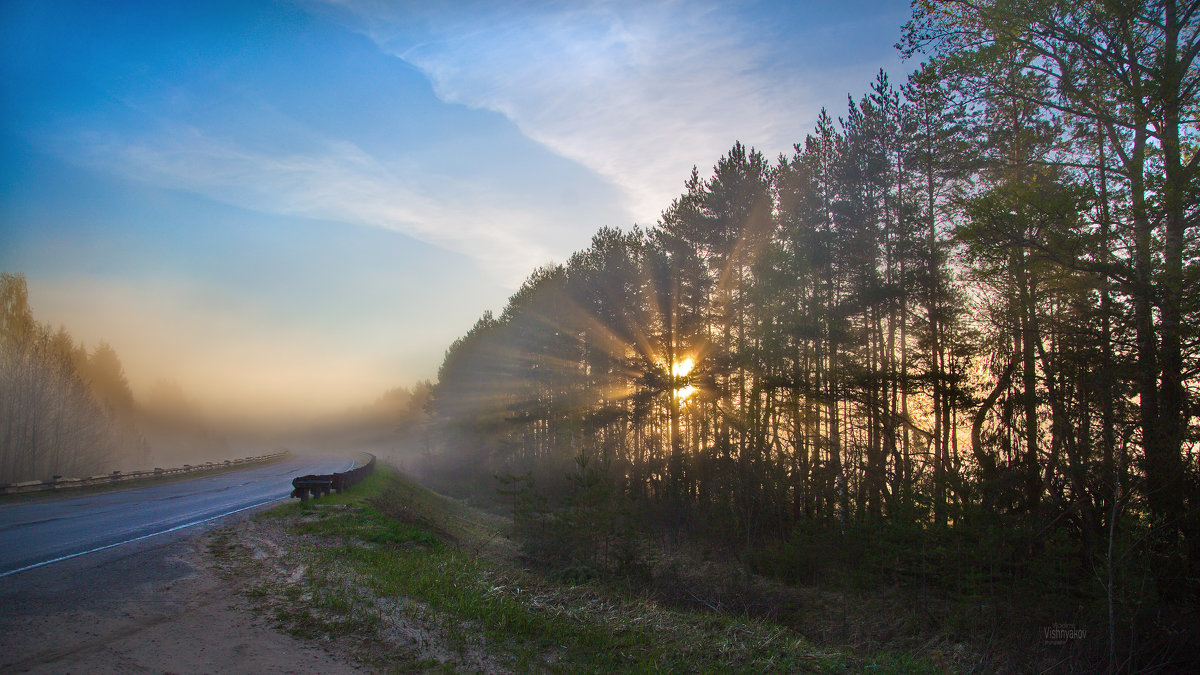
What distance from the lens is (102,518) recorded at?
14.9 meters

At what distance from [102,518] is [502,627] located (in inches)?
529

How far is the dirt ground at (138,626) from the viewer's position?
562 cm

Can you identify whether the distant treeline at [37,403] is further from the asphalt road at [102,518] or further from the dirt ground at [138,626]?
the dirt ground at [138,626]

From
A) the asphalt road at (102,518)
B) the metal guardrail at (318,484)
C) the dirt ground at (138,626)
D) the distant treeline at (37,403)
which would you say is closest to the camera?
the dirt ground at (138,626)

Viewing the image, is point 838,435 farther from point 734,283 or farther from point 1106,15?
point 1106,15

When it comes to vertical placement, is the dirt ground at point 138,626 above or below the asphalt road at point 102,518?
above

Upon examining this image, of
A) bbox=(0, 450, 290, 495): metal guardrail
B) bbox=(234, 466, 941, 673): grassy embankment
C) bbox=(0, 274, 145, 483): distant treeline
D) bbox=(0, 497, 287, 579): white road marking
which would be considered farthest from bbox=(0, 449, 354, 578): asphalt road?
bbox=(0, 274, 145, 483): distant treeline

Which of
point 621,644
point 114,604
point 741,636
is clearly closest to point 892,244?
point 741,636

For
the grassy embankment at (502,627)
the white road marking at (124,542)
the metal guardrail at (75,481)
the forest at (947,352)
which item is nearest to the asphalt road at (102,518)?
the white road marking at (124,542)

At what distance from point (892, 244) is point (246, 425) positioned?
6833 inches

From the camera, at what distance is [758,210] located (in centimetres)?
2338

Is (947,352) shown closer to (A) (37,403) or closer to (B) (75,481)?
(B) (75,481)

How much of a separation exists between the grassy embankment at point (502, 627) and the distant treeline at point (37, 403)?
40.9 m

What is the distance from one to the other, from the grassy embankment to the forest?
20.3ft
